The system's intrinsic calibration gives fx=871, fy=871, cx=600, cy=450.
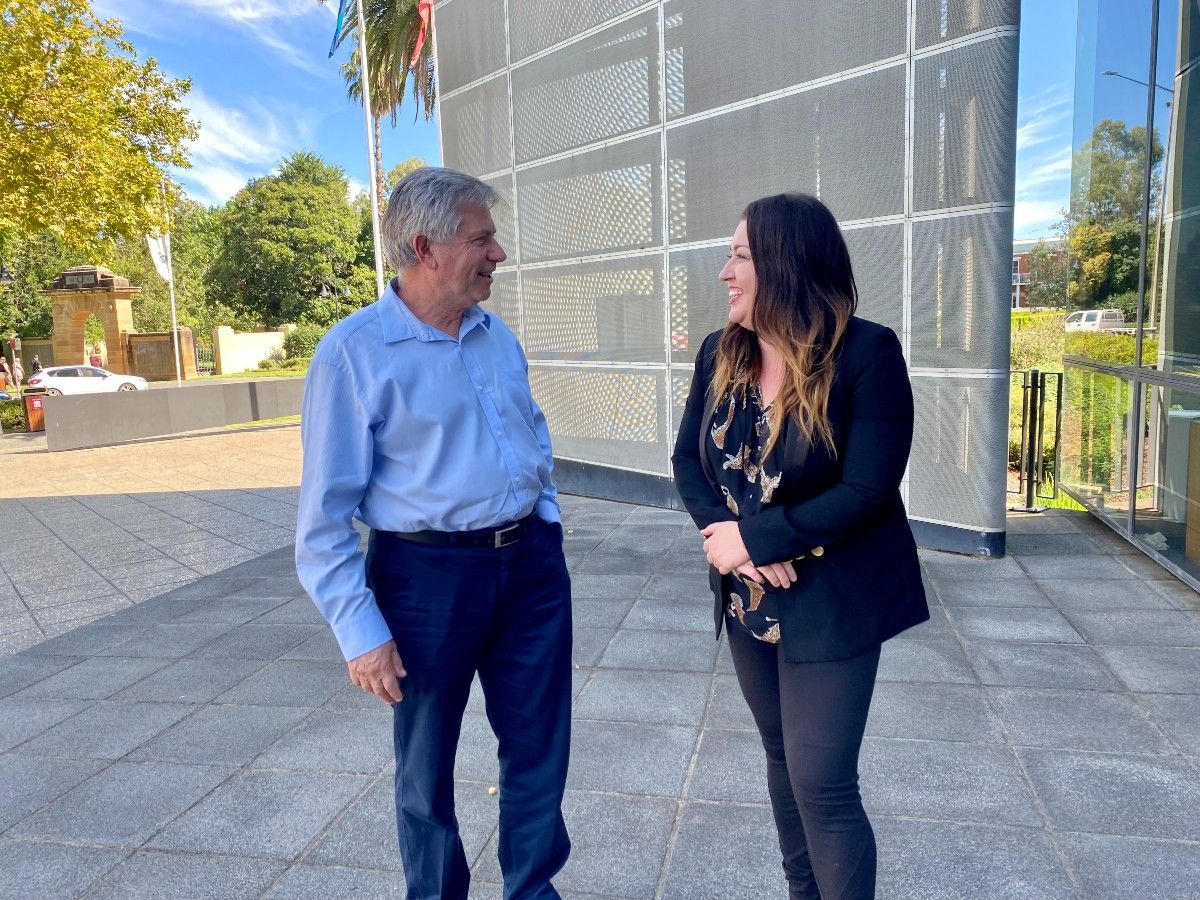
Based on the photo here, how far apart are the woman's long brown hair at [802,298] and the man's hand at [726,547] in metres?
0.21

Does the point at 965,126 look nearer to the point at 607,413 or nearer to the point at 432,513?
the point at 607,413

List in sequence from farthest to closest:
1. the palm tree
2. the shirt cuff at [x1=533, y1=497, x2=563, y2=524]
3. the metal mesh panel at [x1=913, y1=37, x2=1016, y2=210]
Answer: the palm tree < the metal mesh panel at [x1=913, y1=37, x2=1016, y2=210] < the shirt cuff at [x1=533, y1=497, x2=563, y2=524]

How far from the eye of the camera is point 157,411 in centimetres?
1692

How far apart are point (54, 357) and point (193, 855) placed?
39480 mm

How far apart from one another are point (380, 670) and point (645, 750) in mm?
1587

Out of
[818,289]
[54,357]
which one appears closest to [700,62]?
[818,289]

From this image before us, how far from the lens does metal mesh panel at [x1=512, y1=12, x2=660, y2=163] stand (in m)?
7.58

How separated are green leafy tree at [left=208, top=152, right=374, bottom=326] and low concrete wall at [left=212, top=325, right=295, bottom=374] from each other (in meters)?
2.38

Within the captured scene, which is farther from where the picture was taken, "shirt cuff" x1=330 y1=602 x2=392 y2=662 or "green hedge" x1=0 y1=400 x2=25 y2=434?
"green hedge" x1=0 y1=400 x2=25 y2=434

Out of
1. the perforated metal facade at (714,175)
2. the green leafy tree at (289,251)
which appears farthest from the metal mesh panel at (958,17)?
the green leafy tree at (289,251)

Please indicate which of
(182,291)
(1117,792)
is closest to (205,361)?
(182,291)

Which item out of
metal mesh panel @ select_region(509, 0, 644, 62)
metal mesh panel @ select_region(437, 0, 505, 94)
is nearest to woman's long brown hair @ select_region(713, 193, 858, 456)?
metal mesh panel @ select_region(509, 0, 644, 62)

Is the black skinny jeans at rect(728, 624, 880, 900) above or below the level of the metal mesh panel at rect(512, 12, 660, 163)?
below

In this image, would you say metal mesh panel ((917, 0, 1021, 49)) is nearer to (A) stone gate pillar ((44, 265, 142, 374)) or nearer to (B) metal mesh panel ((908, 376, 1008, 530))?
(B) metal mesh panel ((908, 376, 1008, 530))
